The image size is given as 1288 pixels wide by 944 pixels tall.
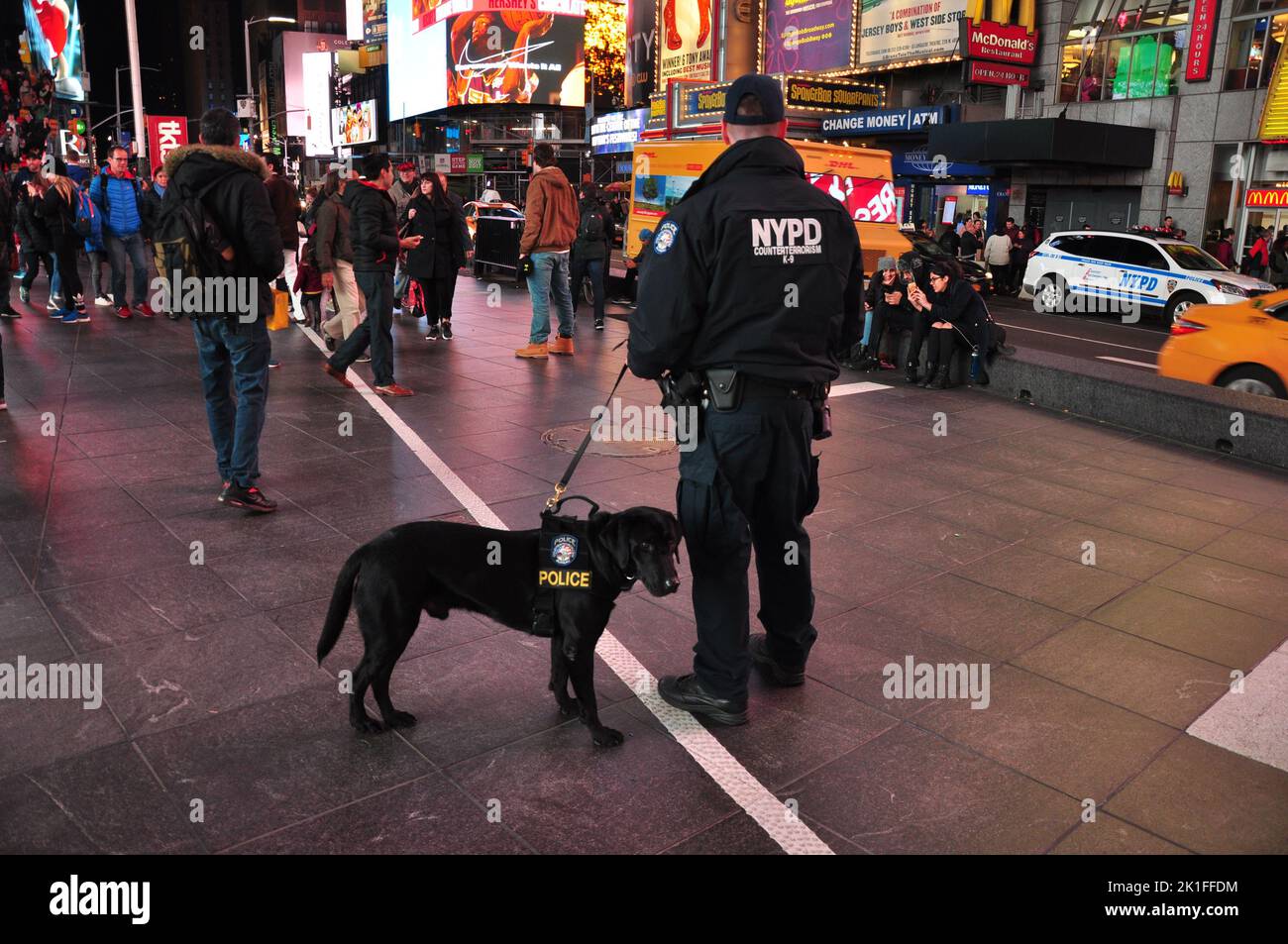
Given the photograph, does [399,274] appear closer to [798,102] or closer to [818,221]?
[818,221]

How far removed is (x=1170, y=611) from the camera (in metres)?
5.04

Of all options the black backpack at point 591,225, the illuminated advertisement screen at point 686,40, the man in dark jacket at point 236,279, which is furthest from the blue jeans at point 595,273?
the illuminated advertisement screen at point 686,40

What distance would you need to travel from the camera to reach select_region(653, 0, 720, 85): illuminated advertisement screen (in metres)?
41.4

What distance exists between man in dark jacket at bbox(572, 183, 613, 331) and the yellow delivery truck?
102 centimetres

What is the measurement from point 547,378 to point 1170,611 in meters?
6.85

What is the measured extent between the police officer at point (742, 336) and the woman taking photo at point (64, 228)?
12.0 m

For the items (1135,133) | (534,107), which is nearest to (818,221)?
(1135,133)

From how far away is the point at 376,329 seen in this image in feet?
30.4

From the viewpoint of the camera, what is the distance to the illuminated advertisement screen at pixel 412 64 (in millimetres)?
61969

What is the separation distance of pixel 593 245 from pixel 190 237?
883 centimetres

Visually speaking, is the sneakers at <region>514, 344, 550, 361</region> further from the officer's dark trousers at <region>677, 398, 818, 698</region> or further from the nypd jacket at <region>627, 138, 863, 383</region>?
the nypd jacket at <region>627, 138, 863, 383</region>

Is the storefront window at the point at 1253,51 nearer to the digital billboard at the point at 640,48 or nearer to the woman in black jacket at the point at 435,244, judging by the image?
the woman in black jacket at the point at 435,244

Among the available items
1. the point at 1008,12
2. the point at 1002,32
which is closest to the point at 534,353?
the point at 1002,32
